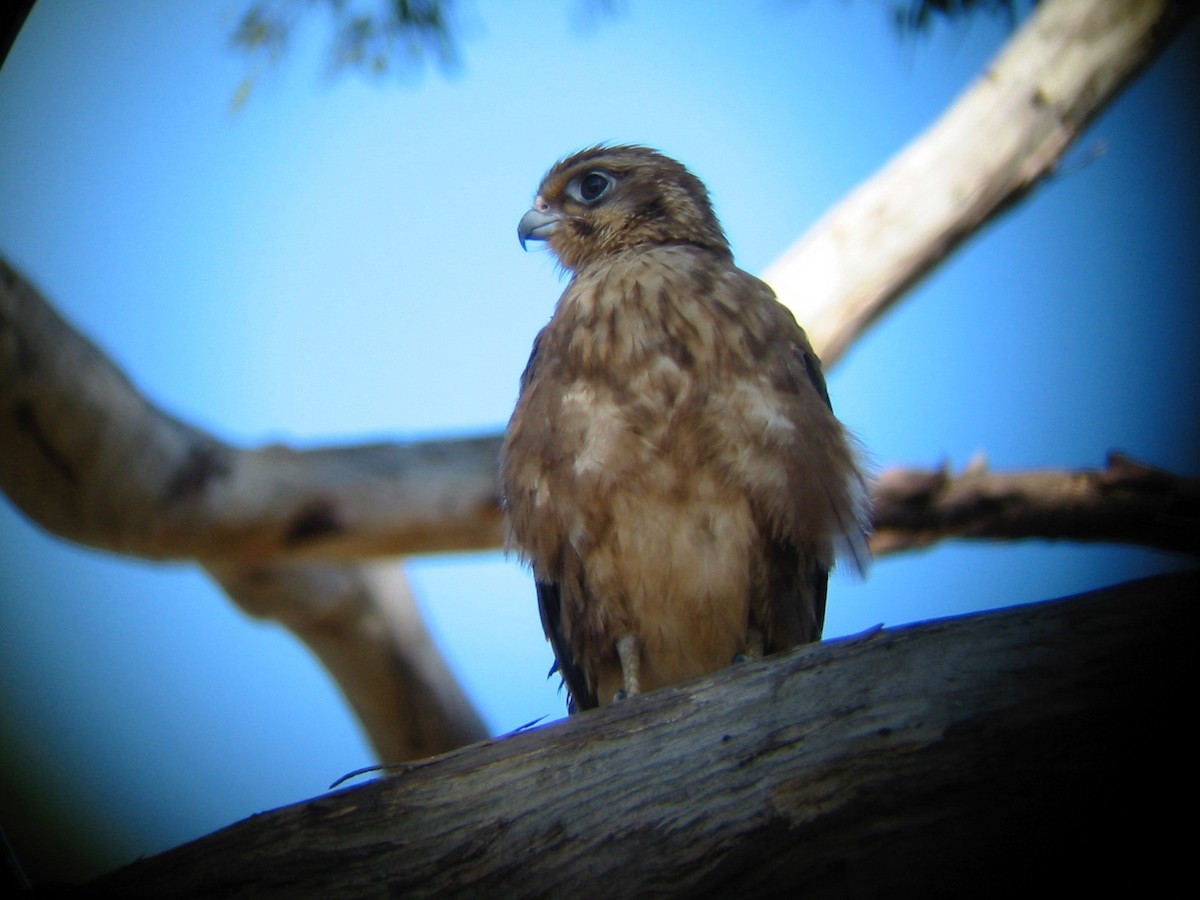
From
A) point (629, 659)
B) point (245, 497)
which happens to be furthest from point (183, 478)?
point (629, 659)

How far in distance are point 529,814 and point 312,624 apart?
3.99 metres

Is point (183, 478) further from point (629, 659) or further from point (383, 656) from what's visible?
point (629, 659)

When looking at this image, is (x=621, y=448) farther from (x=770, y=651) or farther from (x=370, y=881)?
(x=370, y=881)

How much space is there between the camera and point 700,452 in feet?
9.05

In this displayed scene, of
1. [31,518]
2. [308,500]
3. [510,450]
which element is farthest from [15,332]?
[510,450]

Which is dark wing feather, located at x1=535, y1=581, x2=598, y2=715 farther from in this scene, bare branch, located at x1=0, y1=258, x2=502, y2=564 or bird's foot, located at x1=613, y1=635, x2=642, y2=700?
bare branch, located at x1=0, y1=258, x2=502, y2=564

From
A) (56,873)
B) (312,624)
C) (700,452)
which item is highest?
(312,624)

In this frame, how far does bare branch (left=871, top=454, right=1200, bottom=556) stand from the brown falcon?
176 centimetres

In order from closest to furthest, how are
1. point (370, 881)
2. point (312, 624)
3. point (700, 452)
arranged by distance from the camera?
point (370, 881) < point (700, 452) < point (312, 624)

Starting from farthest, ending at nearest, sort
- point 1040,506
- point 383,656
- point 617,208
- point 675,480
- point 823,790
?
point 383,656 → point 1040,506 → point 617,208 → point 675,480 → point 823,790

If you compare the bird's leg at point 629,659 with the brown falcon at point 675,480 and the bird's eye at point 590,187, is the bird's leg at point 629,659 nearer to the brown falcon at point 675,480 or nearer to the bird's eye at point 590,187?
the brown falcon at point 675,480

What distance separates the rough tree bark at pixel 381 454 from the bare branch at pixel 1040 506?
0.92 m

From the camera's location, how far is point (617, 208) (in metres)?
3.71

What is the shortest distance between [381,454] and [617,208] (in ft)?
5.77
